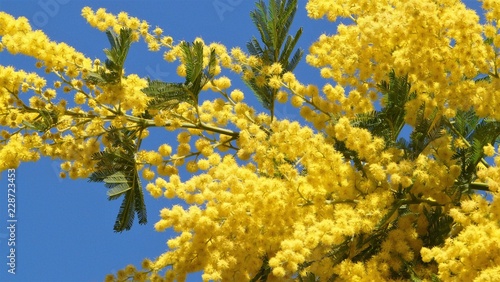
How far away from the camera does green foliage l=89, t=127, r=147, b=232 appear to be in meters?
5.93

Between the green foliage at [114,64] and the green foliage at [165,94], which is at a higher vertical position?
the green foliage at [114,64]

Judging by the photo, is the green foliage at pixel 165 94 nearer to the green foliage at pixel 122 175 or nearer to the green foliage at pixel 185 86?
the green foliage at pixel 185 86

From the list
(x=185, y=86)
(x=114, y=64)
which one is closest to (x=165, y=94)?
(x=185, y=86)

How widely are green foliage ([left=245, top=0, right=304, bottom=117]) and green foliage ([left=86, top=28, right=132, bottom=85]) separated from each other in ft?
3.35

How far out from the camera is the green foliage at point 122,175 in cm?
593

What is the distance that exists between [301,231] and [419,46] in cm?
152

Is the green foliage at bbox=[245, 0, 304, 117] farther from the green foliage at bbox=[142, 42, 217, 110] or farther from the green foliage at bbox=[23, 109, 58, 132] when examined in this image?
the green foliage at bbox=[23, 109, 58, 132]

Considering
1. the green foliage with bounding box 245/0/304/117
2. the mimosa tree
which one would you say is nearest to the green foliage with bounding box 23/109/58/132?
the mimosa tree

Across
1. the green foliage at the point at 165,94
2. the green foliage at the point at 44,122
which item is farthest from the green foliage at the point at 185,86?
the green foliage at the point at 44,122

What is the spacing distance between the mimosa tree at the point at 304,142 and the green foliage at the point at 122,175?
0.01m

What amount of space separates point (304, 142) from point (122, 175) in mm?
1533

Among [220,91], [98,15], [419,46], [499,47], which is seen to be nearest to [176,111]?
[220,91]

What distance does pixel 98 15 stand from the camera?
6047 millimetres

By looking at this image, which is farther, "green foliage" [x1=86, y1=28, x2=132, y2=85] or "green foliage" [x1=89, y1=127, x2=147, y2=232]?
"green foliage" [x1=89, y1=127, x2=147, y2=232]
